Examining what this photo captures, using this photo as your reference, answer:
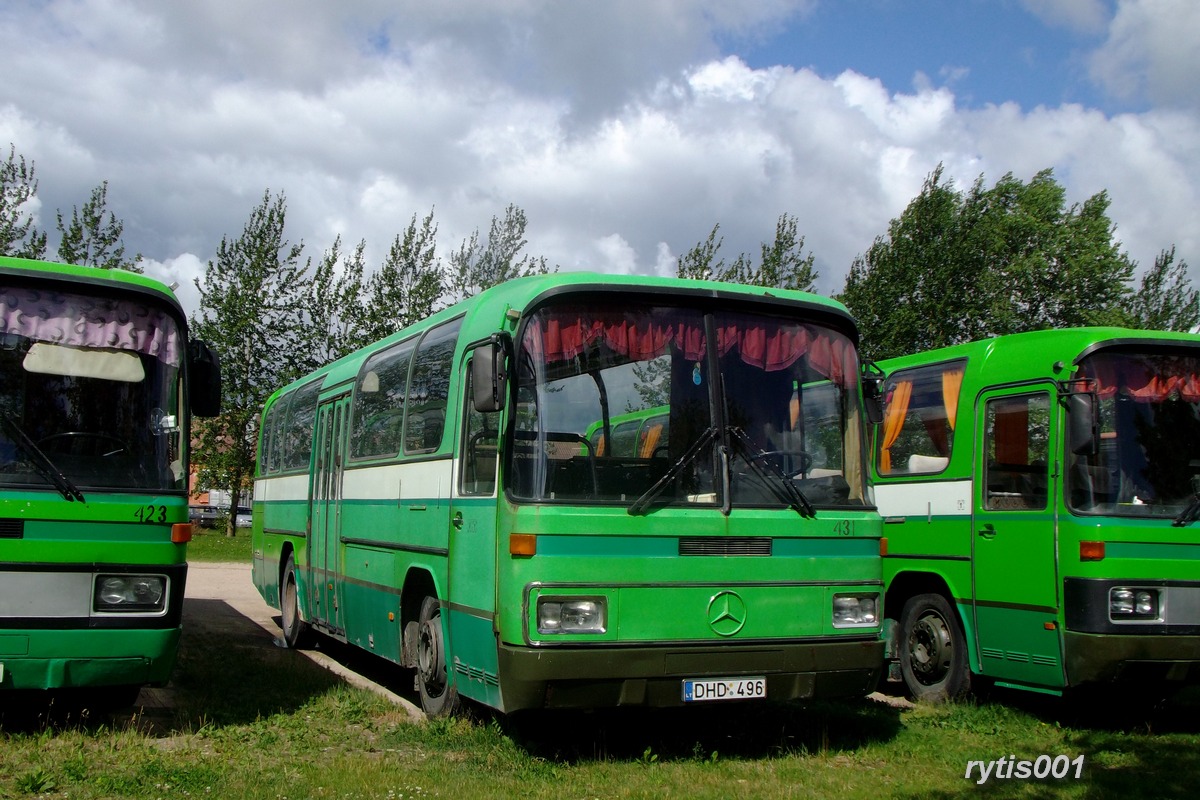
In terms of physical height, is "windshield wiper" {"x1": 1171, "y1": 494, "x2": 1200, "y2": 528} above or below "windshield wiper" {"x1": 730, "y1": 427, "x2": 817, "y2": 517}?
below

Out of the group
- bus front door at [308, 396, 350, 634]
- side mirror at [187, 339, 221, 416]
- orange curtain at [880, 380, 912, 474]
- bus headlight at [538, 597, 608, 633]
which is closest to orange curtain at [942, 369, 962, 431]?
orange curtain at [880, 380, 912, 474]

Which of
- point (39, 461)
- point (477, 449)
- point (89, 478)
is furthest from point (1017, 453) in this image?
point (39, 461)

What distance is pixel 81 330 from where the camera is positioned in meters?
7.58

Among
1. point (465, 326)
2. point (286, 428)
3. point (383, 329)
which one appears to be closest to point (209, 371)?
point (465, 326)

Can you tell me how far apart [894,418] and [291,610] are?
7.07m

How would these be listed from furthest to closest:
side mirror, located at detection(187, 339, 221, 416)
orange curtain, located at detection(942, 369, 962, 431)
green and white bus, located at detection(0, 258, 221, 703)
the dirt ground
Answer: orange curtain, located at detection(942, 369, 962, 431), the dirt ground, side mirror, located at detection(187, 339, 221, 416), green and white bus, located at detection(0, 258, 221, 703)

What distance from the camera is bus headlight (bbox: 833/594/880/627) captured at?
7516 mm

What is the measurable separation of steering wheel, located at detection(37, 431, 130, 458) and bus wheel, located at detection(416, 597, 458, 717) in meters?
2.40

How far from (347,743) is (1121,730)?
5.67 metres

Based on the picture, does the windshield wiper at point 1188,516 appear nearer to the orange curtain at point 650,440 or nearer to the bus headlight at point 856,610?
the bus headlight at point 856,610

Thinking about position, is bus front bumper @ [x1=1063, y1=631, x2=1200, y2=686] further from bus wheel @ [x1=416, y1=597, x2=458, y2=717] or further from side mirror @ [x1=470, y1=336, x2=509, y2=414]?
side mirror @ [x1=470, y1=336, x2=509, y2=414]

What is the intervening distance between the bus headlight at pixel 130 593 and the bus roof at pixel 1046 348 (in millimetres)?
6598

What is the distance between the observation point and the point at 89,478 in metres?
7.33

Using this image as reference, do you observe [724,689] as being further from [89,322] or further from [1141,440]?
[89,322]
